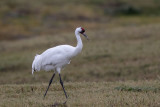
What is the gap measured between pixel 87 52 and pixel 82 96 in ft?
39.8

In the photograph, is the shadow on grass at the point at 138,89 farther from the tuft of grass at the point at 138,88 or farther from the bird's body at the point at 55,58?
the bird's body at the point at 55,58

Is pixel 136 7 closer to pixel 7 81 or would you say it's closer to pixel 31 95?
pixel 7 81

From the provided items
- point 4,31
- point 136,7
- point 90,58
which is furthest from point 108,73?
point 136,7

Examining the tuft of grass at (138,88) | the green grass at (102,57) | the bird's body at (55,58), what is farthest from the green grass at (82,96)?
the green grass at (102,57)

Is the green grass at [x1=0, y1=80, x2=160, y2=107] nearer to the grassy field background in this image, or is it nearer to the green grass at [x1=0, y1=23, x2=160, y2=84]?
the grassy field background

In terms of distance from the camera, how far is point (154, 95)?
10.1 m

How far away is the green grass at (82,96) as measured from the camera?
9344 mm

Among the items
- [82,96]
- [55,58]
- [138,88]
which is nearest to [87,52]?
[138,88]

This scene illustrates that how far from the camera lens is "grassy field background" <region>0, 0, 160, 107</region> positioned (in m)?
10.6

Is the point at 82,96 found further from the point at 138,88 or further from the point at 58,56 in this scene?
the point at 138,88

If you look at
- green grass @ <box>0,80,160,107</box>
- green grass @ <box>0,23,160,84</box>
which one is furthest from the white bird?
green grass @ <box>0,23,160,84</box>

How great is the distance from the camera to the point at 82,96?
10398 mm

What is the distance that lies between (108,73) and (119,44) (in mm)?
6739

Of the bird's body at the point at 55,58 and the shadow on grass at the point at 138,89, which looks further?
the shadow on grass at the point at 138,89
